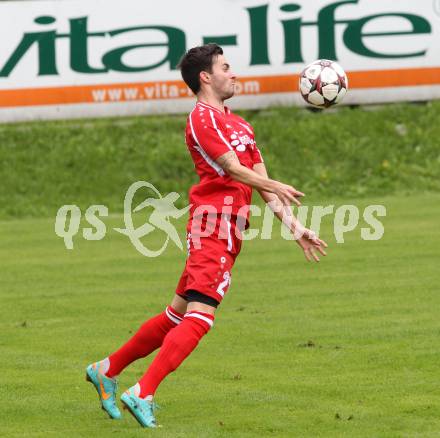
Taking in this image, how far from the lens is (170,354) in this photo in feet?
25.2

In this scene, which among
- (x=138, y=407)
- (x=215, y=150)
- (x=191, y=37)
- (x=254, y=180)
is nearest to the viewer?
(x=138, y=407)

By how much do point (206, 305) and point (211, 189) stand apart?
0.76 meters

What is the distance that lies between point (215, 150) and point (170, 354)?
1.29 meters

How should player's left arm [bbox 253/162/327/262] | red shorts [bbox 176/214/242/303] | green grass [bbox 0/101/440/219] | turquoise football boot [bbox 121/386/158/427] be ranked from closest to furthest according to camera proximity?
turquoise football boot [bbox 121/386/158/427] < red shorts [bbox 176/214/242/303] < player's left arm [bbox 253/162/327/262] < green grass [bbox 0/101/440/219]

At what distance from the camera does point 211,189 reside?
8070 mm

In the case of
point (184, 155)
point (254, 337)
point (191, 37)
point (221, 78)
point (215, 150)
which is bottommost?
point (184, 155)

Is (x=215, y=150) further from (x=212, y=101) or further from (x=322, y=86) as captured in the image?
(x=322, y=86)

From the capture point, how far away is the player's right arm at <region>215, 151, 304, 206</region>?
7.68m

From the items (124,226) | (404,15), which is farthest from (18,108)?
(404,15)

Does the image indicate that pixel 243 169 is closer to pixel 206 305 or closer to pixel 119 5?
pixel 206 305

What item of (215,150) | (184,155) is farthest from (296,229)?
(184,155)

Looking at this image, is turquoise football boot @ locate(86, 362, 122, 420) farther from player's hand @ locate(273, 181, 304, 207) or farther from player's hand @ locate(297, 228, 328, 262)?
player's hand @ locate(273, 181, 304, 207)

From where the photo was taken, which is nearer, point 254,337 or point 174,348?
point 174,348

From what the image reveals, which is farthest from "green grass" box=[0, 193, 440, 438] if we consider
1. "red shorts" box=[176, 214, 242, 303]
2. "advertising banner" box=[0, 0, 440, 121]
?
"advertising banner" box=[0, 0, 440, 121]
